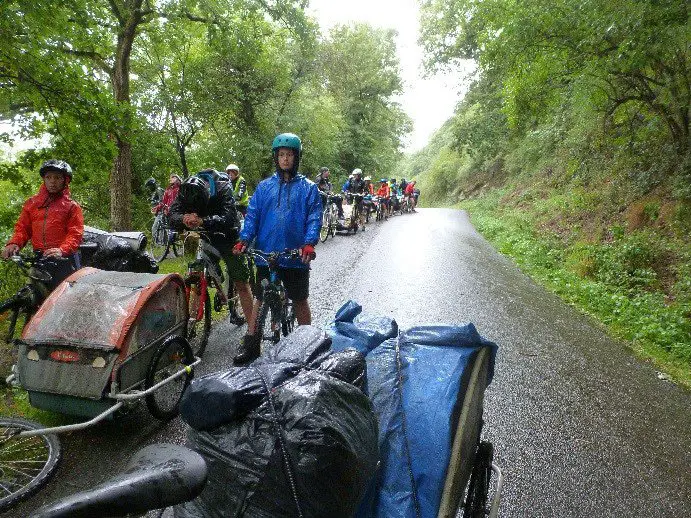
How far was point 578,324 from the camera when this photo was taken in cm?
634

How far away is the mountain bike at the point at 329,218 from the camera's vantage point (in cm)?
1281

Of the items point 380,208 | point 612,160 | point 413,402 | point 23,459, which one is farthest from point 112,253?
point 380,208

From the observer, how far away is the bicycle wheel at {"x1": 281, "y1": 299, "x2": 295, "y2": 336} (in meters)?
4.54

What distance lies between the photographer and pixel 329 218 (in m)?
13.0

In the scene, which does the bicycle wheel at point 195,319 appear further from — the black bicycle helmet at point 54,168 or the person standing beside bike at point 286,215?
the black bicycle helmet at point 54,168

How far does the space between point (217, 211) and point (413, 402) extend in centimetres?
336

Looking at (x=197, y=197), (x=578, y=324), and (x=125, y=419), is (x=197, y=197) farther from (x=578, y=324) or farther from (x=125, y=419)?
(x=578, y=324)

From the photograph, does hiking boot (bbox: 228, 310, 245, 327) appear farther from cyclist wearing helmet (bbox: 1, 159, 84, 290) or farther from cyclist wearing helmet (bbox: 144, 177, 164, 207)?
cyclist wearing helmet (bbox: 144, 177, 164, 207)

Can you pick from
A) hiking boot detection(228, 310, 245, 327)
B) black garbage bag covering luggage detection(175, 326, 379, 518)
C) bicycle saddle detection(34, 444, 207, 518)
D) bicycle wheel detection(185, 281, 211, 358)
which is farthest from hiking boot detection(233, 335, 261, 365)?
Result: bicycle saddle detection(34, 444, 207, 518)

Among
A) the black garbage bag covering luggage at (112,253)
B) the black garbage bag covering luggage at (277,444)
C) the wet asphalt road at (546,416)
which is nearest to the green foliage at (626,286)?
the wet asphalt road at (546,416)

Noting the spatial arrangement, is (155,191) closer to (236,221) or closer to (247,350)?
(236,221)

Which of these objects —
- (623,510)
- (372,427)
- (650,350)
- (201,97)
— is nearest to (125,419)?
(372,427)

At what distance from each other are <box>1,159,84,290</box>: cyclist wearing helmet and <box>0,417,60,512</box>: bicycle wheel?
1.95 metres

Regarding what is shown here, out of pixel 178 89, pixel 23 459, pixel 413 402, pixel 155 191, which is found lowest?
pixel 23 459
